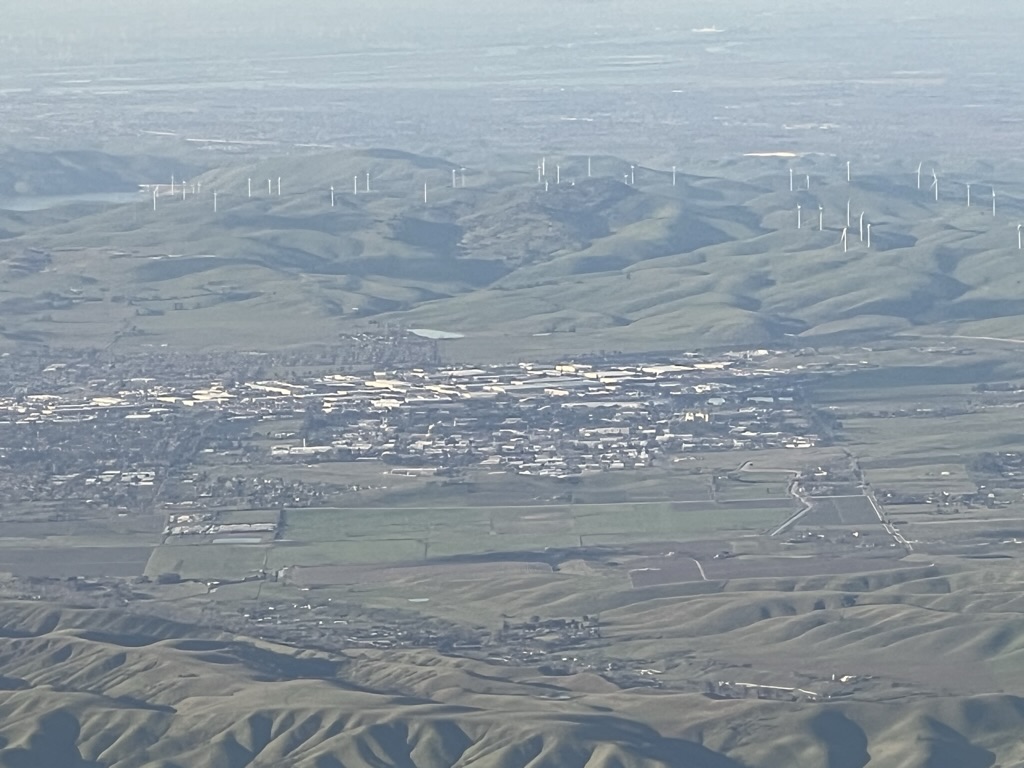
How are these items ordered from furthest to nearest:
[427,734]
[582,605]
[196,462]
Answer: [196,462]
[582,605]
[427,734]

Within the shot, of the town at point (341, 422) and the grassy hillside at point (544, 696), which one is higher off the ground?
the grassy hillside at point (544, 696)

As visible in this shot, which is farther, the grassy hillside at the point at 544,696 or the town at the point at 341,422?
the town at the point at 341,422

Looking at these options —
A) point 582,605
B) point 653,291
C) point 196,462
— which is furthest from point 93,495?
point 653,291

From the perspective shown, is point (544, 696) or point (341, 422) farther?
point (341, 422)

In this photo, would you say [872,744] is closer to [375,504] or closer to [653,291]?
[375,504]

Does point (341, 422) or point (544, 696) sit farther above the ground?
point (544, 696)

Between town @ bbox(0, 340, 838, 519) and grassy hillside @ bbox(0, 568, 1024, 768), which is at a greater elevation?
grassy hillside @ bbox(0, 568, 1024, 768)

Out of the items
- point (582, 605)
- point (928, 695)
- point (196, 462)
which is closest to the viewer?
point (928, 695)

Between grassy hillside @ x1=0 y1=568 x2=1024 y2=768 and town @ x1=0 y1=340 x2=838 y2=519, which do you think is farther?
town @ x1=0 y1=340 x2=838 y2=519

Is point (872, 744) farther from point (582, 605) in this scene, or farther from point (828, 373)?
point (828, 373)

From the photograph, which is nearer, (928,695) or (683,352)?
(928,695)
